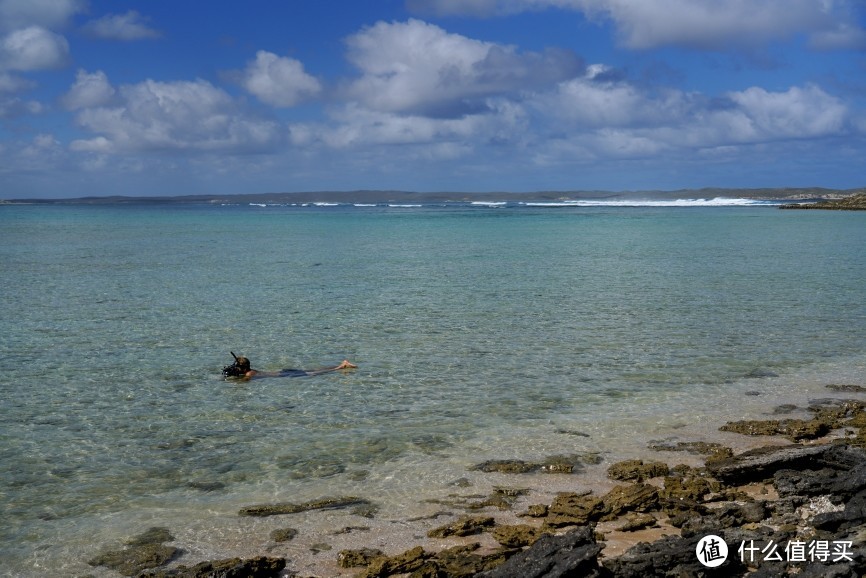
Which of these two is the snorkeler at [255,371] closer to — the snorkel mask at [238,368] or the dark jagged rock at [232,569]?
the snorkel mask at [238,368]

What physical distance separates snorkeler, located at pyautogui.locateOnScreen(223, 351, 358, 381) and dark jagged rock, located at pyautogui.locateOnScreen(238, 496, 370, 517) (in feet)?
20.6

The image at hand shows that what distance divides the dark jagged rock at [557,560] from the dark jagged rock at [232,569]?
2355 millimetres

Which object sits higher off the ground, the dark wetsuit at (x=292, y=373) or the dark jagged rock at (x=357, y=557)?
the dark wetsuit at (x=292, y=373)

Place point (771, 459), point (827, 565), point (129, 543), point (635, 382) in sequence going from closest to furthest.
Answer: point (827, 565), point (129, 543), point (771, 459), point (635, 382)

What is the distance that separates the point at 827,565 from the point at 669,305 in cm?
1937

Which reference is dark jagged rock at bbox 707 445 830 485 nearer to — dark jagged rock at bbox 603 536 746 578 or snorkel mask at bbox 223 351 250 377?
dark jagged rock at bbox 603 536 746 578

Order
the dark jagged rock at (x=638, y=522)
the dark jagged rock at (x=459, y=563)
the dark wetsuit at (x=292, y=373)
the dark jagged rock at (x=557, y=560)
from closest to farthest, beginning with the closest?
the dark jagged rock at (x=557, y=560) < the dark jagged rock at (x=459, y=563) < the dark jagged rock at (x=638, y=522) < the dark wetsuit at (x=292, y=373)

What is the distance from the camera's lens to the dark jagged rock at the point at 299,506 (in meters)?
9.72

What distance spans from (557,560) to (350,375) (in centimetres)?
976

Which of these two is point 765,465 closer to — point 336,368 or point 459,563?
point 459,563

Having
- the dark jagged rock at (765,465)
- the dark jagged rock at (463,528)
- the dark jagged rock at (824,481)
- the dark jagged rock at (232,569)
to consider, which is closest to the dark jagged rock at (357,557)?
the dark jagged rock at (232,569)

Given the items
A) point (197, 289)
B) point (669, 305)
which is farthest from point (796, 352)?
point (197, 289)

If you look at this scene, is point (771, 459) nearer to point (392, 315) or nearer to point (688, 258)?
point (392, 315)

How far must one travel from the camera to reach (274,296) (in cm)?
2891
